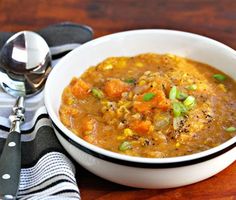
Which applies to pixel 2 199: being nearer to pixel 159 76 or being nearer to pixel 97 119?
pixel 97 119

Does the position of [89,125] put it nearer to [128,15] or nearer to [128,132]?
[128,132]

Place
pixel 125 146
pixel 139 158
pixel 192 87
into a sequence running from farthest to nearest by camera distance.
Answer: pixel 192 87
pixel 125 146
pixel 139 158

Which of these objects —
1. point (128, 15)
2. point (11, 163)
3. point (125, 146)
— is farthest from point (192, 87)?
point (128, 15)

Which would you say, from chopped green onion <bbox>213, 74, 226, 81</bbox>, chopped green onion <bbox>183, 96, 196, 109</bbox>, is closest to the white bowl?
chopped green onion <bbox>213, 74, 226, 81</bbox>

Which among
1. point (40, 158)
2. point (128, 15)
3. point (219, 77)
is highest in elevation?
point (219, 77)

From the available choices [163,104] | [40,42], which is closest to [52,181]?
[163,104]

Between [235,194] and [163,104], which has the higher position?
[163,104]

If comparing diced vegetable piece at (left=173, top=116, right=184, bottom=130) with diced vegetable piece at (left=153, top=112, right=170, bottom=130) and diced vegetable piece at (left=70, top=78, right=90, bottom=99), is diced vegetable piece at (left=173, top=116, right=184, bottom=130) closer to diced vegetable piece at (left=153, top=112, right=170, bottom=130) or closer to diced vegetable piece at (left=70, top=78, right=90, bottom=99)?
diced vegetable piece at (left=153, top=112, right=170, bottom=130)
